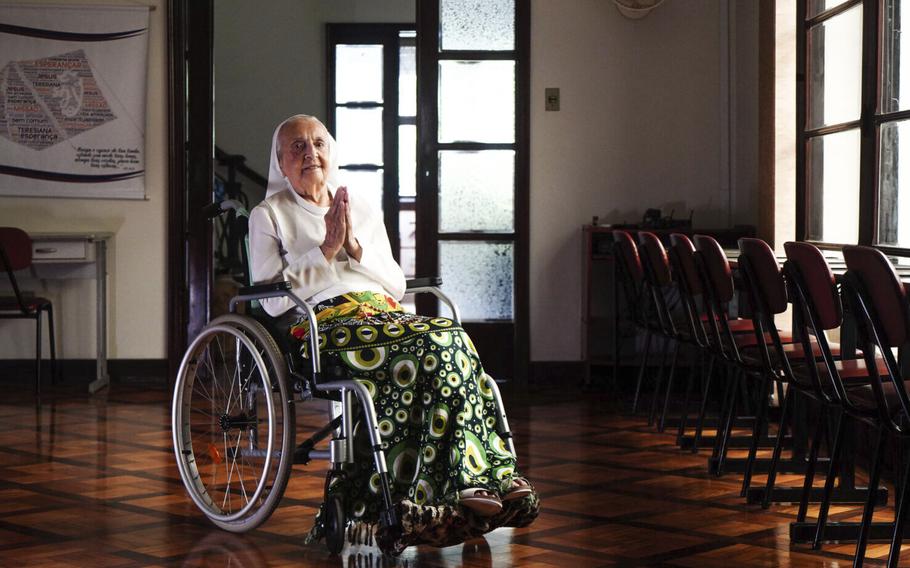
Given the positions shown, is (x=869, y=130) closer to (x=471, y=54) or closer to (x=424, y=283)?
(x=424, y=283)

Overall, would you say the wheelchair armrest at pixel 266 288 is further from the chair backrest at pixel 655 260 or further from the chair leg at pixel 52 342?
the chair leg at pixel 52 342

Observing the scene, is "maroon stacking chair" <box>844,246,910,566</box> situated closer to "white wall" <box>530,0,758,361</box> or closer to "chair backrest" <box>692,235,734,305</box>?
"chair backrest" <box>692,235,734,305</box>

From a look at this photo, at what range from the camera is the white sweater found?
3.47 metres

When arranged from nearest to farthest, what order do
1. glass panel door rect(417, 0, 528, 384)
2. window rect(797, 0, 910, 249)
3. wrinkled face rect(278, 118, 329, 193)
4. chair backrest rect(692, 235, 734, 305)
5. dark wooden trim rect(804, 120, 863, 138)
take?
wrinkled face rect(278, 118, 329, 193)
chair backrest rect(692, 235, 734, 305)
window rect(797, 0, 910, 249)
dark wooden trim rect(804, 120, 863, 138)
glass panel door rect(417, 0, 528, 384)

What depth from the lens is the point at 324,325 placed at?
3295 millimetres

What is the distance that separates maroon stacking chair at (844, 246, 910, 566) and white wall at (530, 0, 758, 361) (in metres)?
3.71

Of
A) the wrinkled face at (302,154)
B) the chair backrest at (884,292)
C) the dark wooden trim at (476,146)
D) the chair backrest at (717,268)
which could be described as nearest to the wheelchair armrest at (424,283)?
the wrinkled face at (302,154)

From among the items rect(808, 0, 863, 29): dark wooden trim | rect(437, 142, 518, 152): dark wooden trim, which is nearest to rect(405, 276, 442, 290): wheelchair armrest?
rect(808, 0, 863, 29): dark wooden trim

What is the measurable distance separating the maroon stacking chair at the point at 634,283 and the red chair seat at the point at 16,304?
2980 mm

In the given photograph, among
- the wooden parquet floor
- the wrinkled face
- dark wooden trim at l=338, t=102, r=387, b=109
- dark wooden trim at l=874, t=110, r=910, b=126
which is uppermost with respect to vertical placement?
dark wooden trim at l=338, t=102, r=387, b=109

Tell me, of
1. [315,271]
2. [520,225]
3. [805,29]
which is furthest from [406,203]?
[315,271]

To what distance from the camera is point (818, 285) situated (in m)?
3.02

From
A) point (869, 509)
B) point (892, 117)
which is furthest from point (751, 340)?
point (869, 509)

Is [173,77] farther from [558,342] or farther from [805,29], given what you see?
[805,29]
